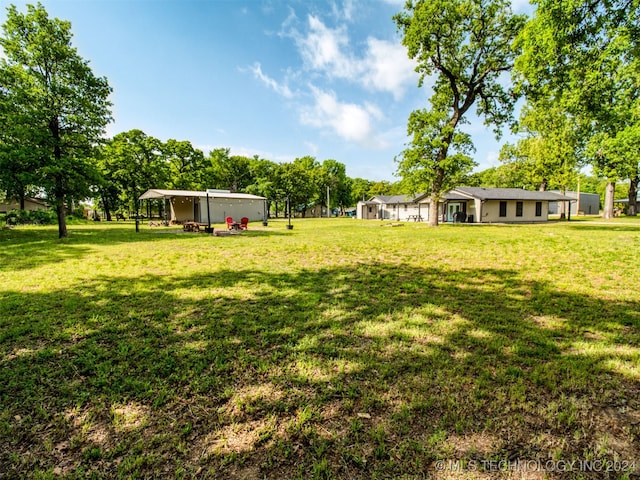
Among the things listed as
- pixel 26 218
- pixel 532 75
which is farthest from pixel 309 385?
pixel 26 218

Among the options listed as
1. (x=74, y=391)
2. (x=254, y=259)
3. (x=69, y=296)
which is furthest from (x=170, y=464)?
(x=254, y=259)

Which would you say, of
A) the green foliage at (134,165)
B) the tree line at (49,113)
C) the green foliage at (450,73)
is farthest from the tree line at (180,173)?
the green foliage at (450,73)

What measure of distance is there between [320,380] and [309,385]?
12 cm

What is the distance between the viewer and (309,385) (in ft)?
8.87

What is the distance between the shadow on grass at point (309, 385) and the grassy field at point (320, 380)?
2cm

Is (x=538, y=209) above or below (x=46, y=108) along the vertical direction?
below

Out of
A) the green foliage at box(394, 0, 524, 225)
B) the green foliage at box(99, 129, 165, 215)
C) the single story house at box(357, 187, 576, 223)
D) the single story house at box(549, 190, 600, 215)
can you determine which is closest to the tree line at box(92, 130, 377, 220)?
the green foliage at box(99, 129, 165, 215)

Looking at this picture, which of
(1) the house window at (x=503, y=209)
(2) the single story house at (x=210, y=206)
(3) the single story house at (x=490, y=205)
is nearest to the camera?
(2) the single story house at (x=210, y=206)

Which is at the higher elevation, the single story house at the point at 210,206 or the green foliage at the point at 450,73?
the green foliage at the point at 450,73

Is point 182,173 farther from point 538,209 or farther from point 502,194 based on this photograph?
point 538,209

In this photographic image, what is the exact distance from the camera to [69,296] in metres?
5.23

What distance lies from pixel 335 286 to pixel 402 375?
3131 millimetres

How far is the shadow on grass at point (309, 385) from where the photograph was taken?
197 centimetres

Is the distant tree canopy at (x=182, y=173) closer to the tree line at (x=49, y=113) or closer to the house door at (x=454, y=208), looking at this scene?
the tree line at (x=49, y=113)
